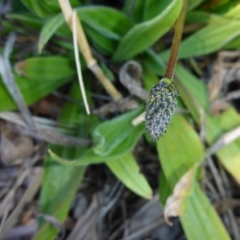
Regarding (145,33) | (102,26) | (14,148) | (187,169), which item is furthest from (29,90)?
(187,169)

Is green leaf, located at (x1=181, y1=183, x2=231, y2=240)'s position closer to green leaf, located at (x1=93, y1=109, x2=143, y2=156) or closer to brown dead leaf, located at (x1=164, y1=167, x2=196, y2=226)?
brown dead leaf, located at (x1=164, y1=167, x2=196, y2=226)

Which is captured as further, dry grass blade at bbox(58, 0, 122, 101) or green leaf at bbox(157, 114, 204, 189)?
green leaf at bbox(157, 114, 204, 189)

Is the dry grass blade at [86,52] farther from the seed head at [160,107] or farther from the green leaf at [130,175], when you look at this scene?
A: the seed head at [160,107]

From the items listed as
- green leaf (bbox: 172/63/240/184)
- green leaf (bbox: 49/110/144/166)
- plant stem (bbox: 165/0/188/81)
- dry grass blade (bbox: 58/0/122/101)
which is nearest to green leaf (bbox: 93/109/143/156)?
green leaf (bbox: 49/110/144/166)

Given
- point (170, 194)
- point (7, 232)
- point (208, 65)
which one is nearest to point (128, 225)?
point (170, 194)

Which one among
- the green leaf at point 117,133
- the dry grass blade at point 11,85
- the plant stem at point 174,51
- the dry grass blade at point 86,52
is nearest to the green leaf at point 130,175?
the green leaf at point 117,133

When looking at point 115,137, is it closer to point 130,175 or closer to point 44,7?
point 130,175
